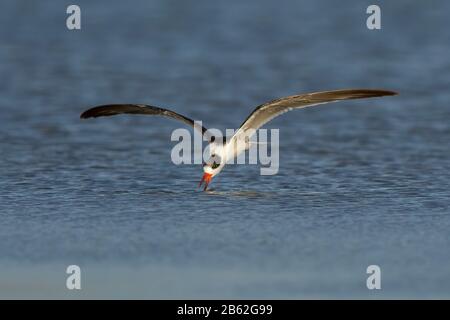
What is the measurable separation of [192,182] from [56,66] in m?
7.80

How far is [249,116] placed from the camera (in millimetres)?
9633

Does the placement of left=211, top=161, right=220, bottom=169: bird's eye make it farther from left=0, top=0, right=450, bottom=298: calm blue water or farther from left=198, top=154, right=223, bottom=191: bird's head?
left=0, top=0, right=450, bottom=298: calm blue water

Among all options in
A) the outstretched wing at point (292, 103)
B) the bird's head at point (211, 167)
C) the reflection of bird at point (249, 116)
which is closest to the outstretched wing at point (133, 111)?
the reflection of bird at point (249, 116)

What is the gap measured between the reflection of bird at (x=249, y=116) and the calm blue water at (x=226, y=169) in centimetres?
36

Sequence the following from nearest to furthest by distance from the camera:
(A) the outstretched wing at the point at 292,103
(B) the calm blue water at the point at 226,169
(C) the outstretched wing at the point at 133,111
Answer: (B) the calm blue water at the point at 226,169, (A) the outstretched wing at the point at 292,103, (C) the outstretched wing at the point at 133,111

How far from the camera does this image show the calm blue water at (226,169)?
307 inches

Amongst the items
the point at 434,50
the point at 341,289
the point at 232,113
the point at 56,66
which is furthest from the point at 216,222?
the point at 434,50

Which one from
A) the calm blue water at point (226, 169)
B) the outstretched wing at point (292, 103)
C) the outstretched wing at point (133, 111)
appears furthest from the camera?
the outstretched wing at point (133, 111)

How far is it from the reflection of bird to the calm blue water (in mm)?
359

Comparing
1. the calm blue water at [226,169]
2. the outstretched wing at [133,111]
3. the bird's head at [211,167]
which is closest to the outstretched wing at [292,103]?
the bird's head at [211,167]

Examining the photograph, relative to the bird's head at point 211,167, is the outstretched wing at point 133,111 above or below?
above

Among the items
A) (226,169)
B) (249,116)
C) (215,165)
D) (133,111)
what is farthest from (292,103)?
(226,169)

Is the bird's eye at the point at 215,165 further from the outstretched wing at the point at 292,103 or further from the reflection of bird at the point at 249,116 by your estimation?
the outstretched wing at the point at 292,103

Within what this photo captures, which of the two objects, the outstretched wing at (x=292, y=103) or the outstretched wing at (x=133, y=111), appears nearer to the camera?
the outstretched wing at (x=292, y=103)
